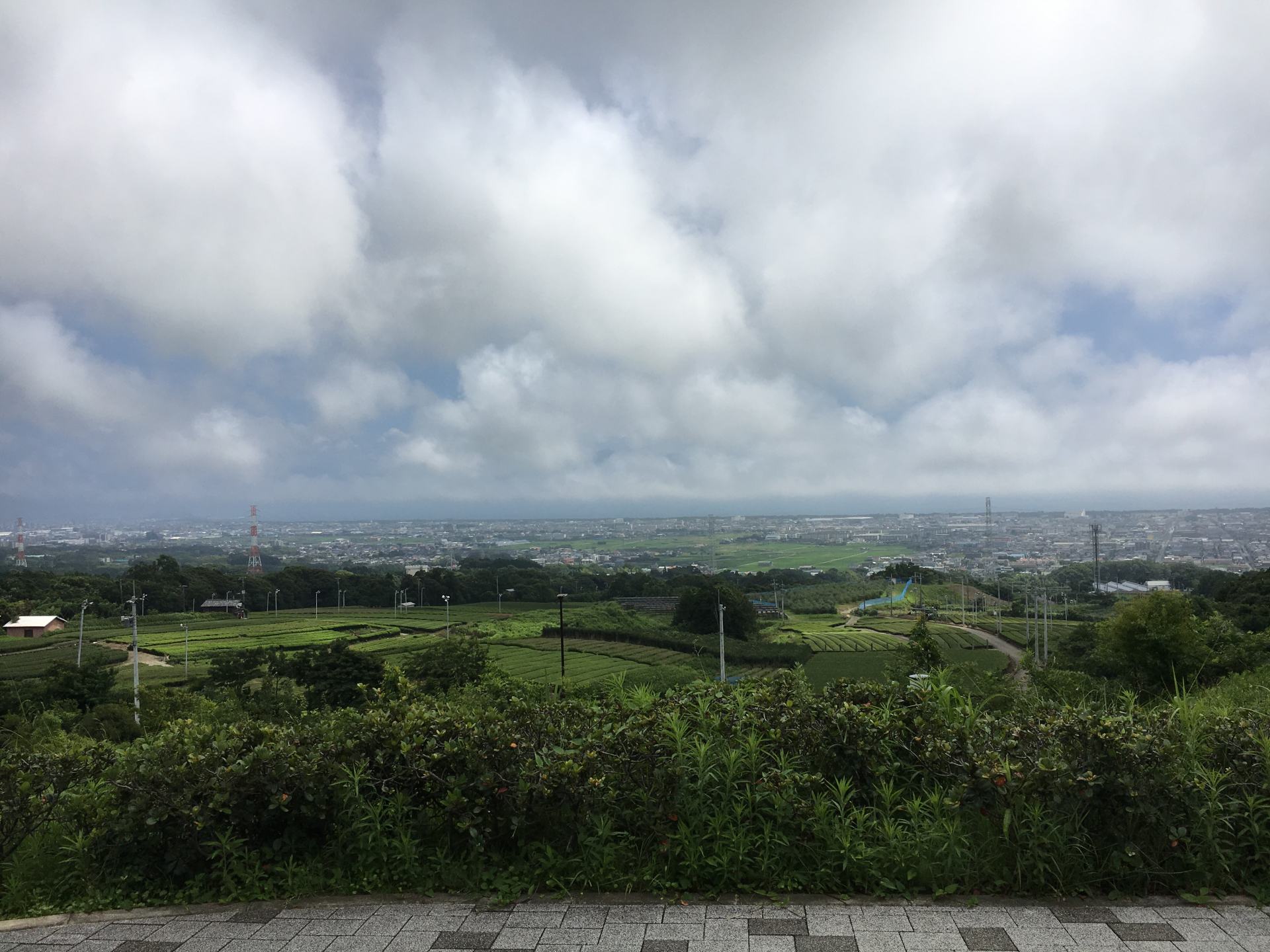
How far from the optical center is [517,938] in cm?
260

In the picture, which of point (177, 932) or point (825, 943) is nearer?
point (825, 943)

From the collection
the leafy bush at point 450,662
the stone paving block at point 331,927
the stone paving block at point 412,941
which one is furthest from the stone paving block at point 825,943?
the leafy bush at point 450,662

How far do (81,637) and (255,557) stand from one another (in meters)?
38.2

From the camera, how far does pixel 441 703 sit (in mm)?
3775

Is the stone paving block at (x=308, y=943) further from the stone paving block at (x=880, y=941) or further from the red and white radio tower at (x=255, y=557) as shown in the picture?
the red and white radio tower at (x=255, y=557)

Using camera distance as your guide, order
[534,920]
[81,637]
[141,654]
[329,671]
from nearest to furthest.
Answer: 1. [534,920]
2. [329,671]
3. [141,654]
4. [81,637]

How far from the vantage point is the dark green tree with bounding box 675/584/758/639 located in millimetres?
52000

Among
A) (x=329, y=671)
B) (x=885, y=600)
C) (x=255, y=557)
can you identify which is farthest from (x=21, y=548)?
(x=885, y=600)

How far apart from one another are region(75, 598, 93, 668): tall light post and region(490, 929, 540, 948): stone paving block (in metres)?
42.9

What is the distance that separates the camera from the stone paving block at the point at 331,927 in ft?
8.83

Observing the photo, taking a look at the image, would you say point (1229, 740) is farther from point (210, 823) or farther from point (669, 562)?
point (669, 562)

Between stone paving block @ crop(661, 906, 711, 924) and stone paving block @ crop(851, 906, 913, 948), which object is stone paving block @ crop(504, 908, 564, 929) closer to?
stone paving block @ crop(661, 906, 711, 924)

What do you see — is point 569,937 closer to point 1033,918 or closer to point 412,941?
point 412,941

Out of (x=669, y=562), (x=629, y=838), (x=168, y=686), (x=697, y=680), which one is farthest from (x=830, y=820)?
(x=669, y=562)
